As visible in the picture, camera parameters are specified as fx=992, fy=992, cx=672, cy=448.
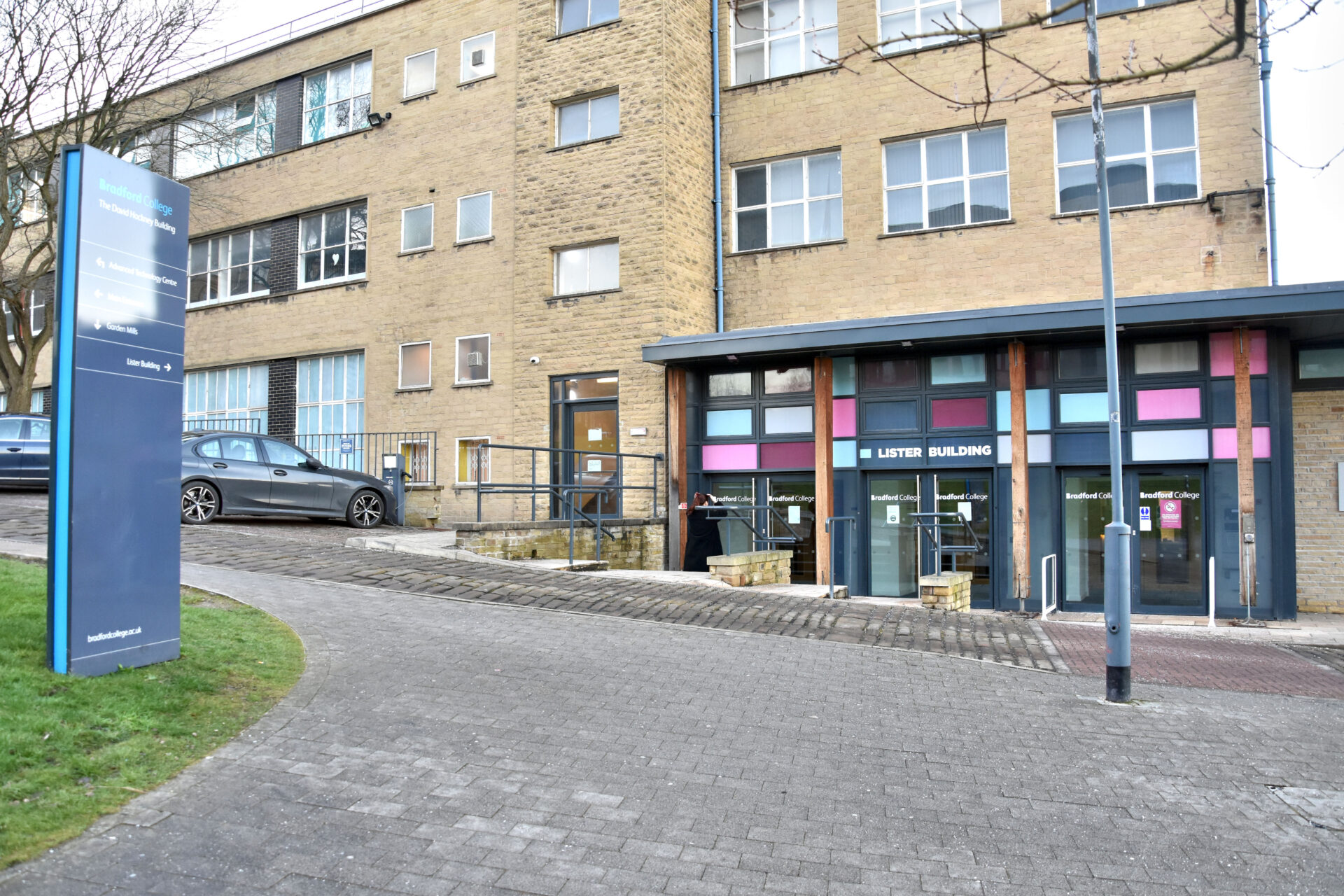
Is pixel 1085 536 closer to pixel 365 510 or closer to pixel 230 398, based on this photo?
pixel 365 510

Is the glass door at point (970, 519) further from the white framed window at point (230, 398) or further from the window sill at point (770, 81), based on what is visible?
the white framed window at point (230, 398)

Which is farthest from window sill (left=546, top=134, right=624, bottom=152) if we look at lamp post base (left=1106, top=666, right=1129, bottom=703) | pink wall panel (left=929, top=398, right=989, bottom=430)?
lamp post base (left=1106, top=666, right=1129, bottom=703)

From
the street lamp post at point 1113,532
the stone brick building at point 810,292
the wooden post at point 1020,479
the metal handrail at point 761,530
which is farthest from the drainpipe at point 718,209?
the street lamp post at point 1113,532

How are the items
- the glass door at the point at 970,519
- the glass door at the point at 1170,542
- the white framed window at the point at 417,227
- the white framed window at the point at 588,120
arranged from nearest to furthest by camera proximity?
the glass door at the point at 1170,542 < the glass door at the point at 970,519 < the white framed window at the point at 588,120 < the white framed window at the point at 417,227

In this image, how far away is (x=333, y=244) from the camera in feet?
72.6

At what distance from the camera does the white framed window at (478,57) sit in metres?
19.8

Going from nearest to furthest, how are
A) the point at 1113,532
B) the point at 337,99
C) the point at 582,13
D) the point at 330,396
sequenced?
the point at 1113,532
the point at 582,13
the point at 330,396
the point at 337,99

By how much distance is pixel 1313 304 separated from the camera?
12.2 metres

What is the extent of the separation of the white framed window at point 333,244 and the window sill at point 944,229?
11.3 metres

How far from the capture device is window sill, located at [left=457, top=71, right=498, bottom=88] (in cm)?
1967

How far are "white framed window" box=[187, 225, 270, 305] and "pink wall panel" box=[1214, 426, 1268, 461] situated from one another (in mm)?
19945

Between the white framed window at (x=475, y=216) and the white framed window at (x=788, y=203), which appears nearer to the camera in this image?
the white framed window at (x=788, y=203)

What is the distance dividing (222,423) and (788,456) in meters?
14.8

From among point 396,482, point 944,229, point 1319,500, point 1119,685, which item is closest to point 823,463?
point 944,229
